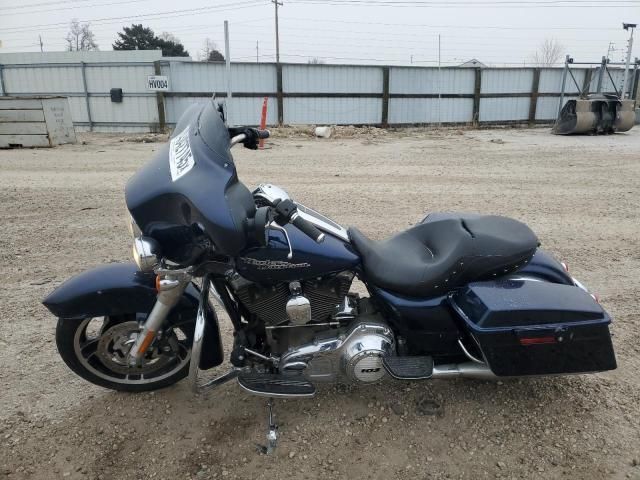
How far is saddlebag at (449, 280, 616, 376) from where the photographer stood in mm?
2465

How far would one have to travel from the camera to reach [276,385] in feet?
8.52

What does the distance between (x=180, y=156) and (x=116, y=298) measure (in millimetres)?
900

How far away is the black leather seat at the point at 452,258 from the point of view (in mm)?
2521

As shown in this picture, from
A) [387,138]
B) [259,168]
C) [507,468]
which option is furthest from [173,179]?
[387,138]

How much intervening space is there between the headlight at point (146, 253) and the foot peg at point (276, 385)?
0.78 m

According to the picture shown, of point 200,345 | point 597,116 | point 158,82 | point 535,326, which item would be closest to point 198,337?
point 200,345

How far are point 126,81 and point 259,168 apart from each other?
992 cm

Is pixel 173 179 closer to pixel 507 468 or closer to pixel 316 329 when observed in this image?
pixel 316 329

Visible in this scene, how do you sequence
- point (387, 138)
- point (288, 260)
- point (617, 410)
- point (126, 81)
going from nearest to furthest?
point (288, 260) → point (617, 410) → point (387, 138) → point (126, 81)

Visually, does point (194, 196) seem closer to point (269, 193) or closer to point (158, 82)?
point (269, 193)

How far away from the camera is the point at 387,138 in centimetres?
1598

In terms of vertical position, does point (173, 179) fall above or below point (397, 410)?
above

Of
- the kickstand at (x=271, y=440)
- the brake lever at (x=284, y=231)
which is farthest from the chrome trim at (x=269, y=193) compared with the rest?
the kickstand at (x=271, y=440)

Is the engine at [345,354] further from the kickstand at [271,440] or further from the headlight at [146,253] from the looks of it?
the headlight at [146,253]
